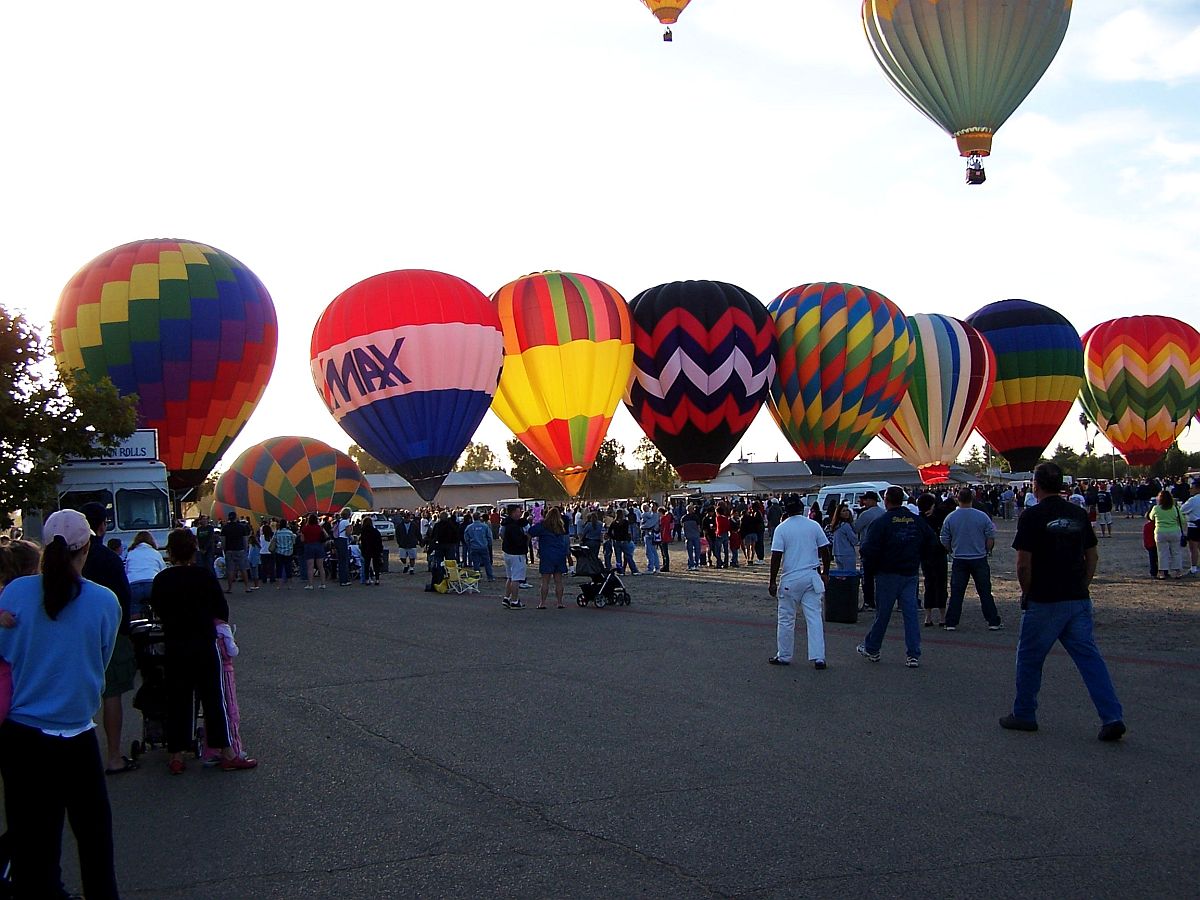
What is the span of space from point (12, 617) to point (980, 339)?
45039mm

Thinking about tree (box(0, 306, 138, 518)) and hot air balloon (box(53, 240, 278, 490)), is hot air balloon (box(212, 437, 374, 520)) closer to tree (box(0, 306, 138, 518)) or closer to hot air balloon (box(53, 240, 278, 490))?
hot air balloon (box(53, 240, 278, 490))

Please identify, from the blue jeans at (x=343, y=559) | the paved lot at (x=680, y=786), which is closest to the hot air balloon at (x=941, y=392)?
the blue jeans at (x=343, y=559)

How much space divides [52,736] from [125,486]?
19998mm

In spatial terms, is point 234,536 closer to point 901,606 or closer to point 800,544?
point 800,544

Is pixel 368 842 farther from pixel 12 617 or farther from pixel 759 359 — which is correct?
pixel 759 359

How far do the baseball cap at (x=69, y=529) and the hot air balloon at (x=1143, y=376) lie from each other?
51887 millimetres

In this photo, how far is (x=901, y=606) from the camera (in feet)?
32.7

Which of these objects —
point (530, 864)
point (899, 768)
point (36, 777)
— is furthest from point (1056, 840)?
point (36, 777)

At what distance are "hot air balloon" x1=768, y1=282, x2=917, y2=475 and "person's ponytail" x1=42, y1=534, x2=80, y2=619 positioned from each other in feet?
122

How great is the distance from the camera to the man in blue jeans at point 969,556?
1270 centimetres

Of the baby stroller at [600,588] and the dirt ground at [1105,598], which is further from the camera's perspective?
the baby stroller at [600,588]

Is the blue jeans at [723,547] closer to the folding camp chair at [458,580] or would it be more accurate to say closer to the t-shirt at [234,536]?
the folding camp chair at [458,580]

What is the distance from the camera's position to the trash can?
13.3m

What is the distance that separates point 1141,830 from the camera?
5242mm
